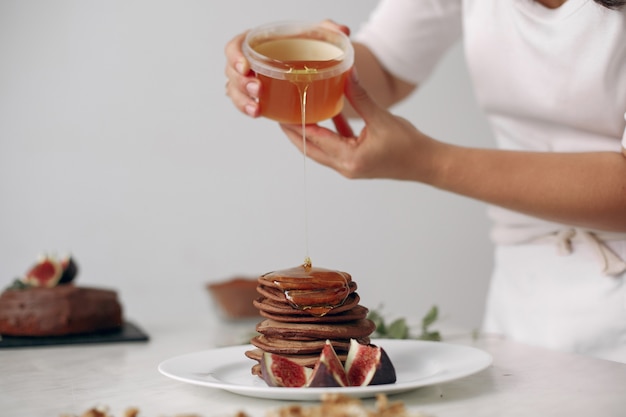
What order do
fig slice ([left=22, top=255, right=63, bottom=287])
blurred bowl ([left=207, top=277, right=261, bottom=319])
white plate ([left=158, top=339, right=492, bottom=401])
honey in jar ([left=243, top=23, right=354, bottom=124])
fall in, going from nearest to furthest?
white plate ([left=158, top=339, right=492, bottom=401]), honey in jar ([left=243, top=23, right=354, bottom=124]), fig slice ([left=22, top=255, right=63, bottom=287]), blurred bowl ([left=207, top=277, right=261, bottom=319])

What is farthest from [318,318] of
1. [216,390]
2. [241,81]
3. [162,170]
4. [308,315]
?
[162,170]

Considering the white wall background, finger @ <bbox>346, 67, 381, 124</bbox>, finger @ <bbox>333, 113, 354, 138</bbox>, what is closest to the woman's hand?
finger @ <bbox>346, 67, 381, 124</bbox>

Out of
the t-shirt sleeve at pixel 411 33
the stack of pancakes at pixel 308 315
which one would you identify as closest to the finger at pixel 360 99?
the stack of pancakes at pixel 308 315

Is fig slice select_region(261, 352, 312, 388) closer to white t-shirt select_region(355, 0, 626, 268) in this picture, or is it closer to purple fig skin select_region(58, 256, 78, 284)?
white t-shirt select_region(355, 0, 626, 268)

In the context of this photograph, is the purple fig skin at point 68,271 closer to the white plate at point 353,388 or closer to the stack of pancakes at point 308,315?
the white plate at point 353,388

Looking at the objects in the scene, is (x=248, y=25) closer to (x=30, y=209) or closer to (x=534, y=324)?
(x=30, y=209)

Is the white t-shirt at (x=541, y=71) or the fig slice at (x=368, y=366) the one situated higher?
the white t-shirt at (x=541, y=71)
